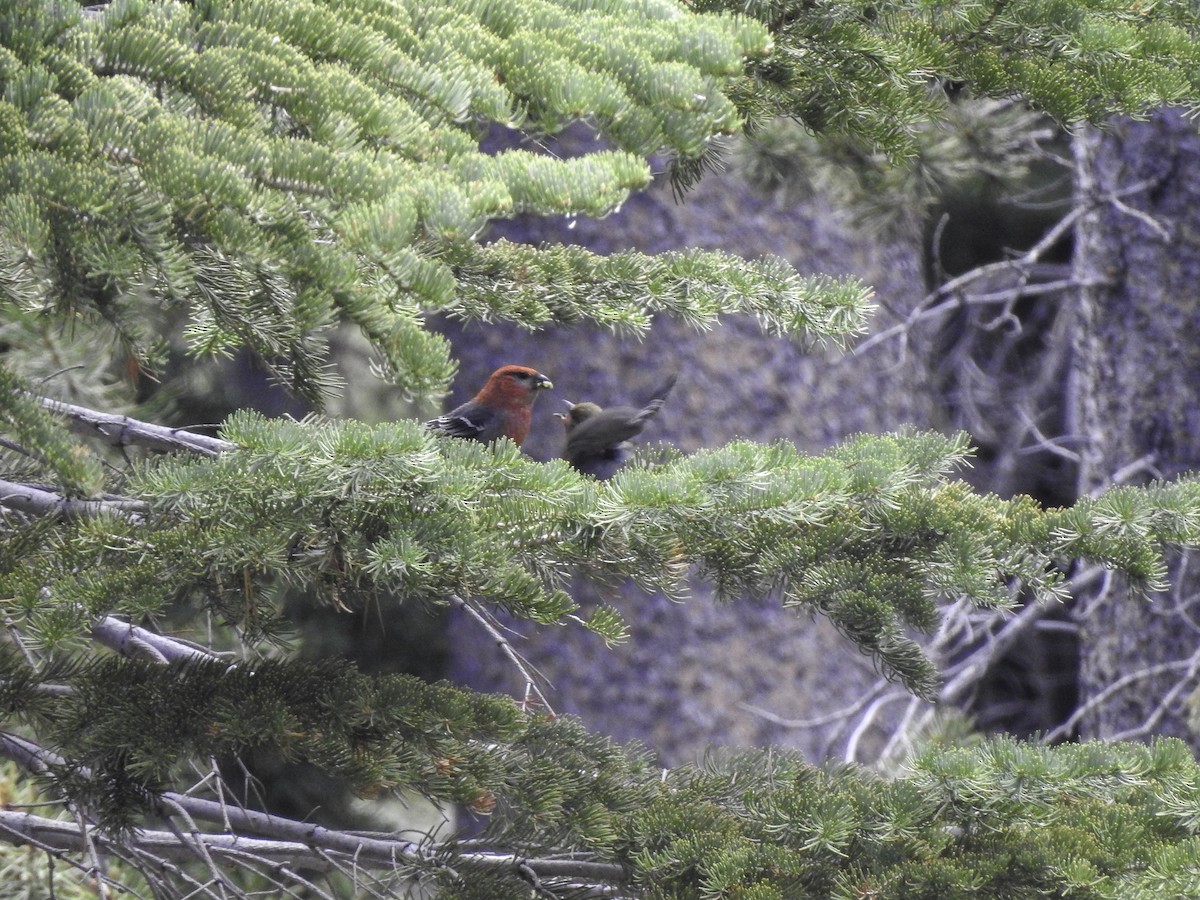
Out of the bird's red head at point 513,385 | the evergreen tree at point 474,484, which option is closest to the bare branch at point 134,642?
the evergreen tree at point 474,484

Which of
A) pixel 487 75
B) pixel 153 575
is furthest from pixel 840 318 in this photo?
pixel 153 575

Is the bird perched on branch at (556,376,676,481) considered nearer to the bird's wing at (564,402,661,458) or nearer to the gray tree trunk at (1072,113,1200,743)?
the bird's wing at (564,402,661,458)

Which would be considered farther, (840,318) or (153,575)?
(840,318)

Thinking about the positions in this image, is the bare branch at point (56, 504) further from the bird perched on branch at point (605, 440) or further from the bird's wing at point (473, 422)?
the bird's wing at point (473, 422)

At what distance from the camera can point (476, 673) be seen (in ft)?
21.1

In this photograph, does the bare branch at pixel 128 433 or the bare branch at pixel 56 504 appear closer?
the bare branch at pixel 56 504

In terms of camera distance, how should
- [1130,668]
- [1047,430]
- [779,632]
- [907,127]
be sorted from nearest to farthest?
[907,127] < [1130,668] < [779,632] < [1047,430]

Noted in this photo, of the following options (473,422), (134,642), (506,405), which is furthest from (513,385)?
(134,642)

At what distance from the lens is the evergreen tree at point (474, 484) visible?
5.74 feet

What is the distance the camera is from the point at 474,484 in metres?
1.98

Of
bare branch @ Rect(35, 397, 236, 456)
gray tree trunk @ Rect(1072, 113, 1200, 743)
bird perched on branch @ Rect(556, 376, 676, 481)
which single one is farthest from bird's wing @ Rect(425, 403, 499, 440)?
gray tree trunk @ Rect(1072, 113, 1200, 743)

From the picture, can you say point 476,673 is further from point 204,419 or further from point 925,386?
point 925,386

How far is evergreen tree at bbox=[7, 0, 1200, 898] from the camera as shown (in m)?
1.75

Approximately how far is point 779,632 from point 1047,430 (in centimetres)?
419
